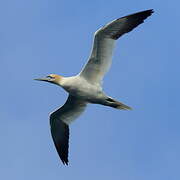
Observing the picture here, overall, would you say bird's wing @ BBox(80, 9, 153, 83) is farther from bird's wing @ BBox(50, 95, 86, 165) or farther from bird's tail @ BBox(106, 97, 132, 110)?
bird's wing @ BBox(50, 95, 86, 165)

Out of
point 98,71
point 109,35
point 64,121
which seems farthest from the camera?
point 64,121

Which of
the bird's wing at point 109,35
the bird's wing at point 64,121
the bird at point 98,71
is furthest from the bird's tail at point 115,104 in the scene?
the bird's wing at point 64,121

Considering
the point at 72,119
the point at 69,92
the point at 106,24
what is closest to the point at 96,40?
the point at 106,24

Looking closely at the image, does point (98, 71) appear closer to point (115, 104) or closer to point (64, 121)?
point (115, 104)

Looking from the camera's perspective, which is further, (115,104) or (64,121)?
(64,121)

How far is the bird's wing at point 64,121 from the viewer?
2598cm

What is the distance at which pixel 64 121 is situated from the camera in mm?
26391

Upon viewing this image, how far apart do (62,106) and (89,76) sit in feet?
7.11

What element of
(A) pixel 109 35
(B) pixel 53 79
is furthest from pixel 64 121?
(A) pixel 109 35

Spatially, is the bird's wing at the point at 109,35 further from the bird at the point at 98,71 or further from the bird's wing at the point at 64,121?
the bird's wing at the point at 64,121

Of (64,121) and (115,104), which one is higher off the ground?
(115,104)

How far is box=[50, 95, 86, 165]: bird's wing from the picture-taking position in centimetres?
2598

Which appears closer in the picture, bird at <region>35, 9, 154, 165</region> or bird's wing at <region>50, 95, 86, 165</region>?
bird at <region>35, 9, 154, 165</region>

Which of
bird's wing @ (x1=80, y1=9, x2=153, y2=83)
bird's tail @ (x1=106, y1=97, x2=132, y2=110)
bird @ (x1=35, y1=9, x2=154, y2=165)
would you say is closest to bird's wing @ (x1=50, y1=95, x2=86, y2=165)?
bird @ (x1=35, y1=9, x2=154, y2=165)
